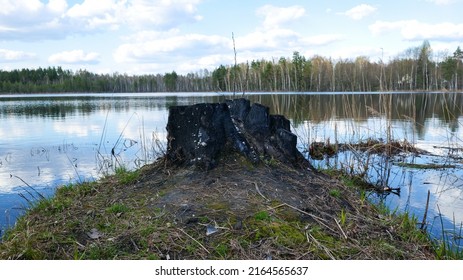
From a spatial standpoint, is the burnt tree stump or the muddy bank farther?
the burnt tree stump

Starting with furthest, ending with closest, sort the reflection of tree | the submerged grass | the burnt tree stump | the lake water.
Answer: the reflection of tree < the lake water < the burnt tree stump < the submerged grass

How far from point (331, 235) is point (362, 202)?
178 centimetres

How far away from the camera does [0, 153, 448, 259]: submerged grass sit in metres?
3.63

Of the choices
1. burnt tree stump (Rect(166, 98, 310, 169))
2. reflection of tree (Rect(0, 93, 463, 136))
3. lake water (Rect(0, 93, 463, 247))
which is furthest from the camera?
reflection of tree (Rect(0, 93, 463, 136))

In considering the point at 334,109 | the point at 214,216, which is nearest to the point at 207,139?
the point at 214,216

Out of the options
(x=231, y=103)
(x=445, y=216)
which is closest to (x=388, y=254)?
(x=445, y=216)

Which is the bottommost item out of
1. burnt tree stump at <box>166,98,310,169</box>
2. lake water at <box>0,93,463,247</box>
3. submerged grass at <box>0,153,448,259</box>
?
lake water at <box>0,93,463,247</box>

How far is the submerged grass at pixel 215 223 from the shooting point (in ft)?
11.9

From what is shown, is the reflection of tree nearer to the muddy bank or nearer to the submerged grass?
the muddy bank

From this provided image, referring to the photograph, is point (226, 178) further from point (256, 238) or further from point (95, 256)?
point (95, 256)

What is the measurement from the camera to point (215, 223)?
4.00 meters

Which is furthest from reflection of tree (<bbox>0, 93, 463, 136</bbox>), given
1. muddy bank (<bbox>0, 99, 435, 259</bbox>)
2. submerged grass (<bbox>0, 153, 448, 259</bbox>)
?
submerged grass (<bbox>0, 153, 448, 259</bbox>)

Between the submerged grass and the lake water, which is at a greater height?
the submerged grass

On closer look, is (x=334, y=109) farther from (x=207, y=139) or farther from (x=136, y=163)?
(x=207, y=139)
